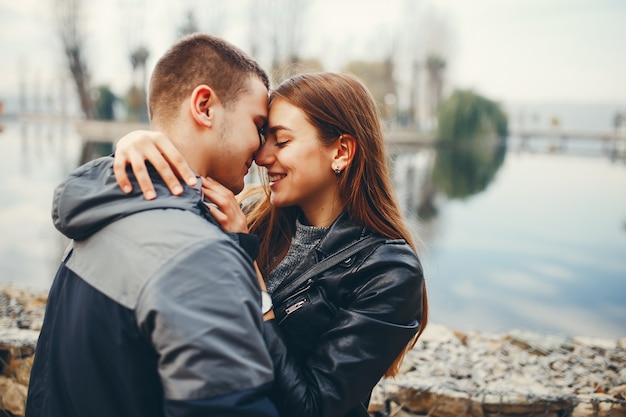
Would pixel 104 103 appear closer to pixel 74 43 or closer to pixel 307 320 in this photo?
pixel 74 43

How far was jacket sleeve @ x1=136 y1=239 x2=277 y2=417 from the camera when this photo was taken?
83 centimetres

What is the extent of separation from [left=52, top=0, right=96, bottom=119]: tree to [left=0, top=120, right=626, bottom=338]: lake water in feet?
34.5

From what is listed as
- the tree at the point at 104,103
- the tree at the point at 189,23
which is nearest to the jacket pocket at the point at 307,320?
the tree at the point at 189,23

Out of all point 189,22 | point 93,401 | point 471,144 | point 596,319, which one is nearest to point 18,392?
point 93,401

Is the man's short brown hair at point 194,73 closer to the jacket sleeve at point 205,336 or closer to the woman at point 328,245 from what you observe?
the woman at point 328,245

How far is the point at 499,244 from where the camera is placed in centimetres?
886

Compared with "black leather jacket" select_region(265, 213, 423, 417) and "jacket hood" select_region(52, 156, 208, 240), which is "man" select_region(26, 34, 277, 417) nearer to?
"jacket hood" select_region(52, 156, 208, 240)

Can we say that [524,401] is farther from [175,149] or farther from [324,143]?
[175,149]

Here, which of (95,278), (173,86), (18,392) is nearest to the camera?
(95,278)

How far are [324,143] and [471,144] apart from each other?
96.6ft

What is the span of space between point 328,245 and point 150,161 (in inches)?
24.2

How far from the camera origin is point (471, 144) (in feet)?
96.1

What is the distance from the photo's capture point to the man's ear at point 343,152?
1608mm

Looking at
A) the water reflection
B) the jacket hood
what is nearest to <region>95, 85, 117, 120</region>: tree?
the water reflection
